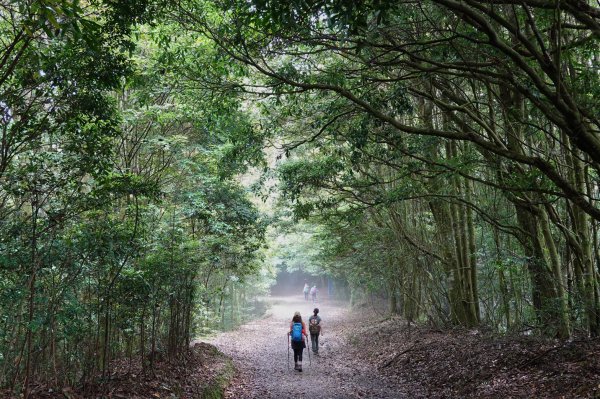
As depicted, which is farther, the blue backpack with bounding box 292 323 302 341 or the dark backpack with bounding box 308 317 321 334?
the dark backpack with bounding box 308 317 321 334

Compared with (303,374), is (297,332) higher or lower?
higher

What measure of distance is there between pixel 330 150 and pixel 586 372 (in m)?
9.77

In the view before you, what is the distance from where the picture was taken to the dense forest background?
18.4 feet

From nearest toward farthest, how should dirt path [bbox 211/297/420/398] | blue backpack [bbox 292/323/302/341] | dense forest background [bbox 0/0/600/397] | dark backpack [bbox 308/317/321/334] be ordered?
1. dense forest background [bbox 0/0/600/397]
2. dirt path [bbox 211/297/420/398]
3. blue backpack [bbox 292/323/302/341]
4. dark backpack [bbox 308/317/321/334]

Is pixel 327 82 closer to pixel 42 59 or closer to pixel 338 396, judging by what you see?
pixel 42 59

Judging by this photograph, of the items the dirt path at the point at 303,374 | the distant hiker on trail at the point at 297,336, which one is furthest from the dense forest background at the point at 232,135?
the distant hiker on trail at the point at 297,336

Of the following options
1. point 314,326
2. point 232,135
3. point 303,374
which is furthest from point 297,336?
point 232,135

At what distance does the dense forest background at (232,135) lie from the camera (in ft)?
18.4

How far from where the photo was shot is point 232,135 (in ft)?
33.0

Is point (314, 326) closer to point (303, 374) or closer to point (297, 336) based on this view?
point (297, 336)

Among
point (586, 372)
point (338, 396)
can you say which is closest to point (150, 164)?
point (338, 396)

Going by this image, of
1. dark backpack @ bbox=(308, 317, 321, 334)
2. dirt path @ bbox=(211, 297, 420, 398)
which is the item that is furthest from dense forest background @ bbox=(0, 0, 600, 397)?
dark backpack @ bbox=(308, 317, 321, 334)

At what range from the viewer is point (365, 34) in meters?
6.32

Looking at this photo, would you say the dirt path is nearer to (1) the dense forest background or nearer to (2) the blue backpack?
(2) the blue backpack
